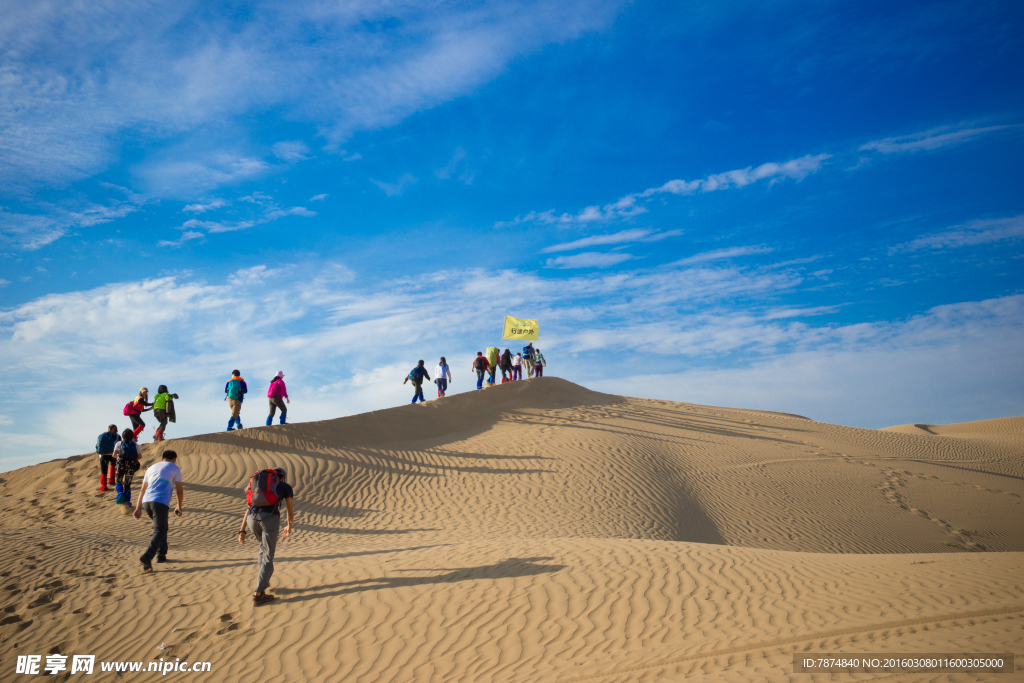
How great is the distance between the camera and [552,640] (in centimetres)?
582

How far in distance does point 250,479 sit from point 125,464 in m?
5.66

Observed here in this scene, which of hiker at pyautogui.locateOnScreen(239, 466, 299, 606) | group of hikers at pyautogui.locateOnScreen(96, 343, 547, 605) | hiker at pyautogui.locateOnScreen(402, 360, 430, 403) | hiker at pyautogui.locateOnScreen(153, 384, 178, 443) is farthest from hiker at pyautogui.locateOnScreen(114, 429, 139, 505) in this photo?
hiker at pyautogui.locateOnScreen(402, 360, 430, 403)

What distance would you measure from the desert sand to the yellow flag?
7.80m

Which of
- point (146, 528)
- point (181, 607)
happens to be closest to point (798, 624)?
point (181, 607)

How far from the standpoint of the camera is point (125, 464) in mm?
11562

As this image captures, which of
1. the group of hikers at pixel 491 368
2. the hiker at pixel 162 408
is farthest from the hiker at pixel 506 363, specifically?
the hiker at pixel 162 408

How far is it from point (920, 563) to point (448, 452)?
12.8 m

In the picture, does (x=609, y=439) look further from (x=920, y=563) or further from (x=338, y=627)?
(x=338, y=627)

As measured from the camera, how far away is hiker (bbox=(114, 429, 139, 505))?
11.5 m

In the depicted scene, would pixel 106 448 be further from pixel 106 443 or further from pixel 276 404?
pixel 276 404

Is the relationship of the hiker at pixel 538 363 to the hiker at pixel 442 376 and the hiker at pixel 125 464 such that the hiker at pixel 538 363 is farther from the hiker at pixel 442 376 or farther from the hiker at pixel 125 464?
the hiker at pixel 125 464

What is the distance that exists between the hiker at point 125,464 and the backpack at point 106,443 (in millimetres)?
887

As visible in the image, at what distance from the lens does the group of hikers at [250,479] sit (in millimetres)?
6695

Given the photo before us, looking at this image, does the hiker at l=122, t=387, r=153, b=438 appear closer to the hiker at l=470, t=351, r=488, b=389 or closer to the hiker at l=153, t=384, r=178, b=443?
the hiker at l=153, t=384, r=178, b=443
